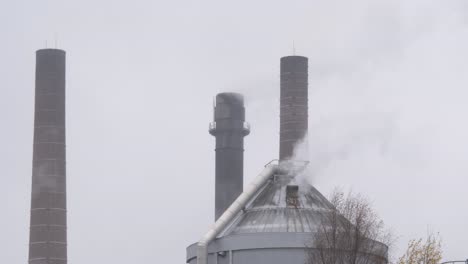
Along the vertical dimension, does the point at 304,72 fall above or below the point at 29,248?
above

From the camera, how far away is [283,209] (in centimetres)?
7500

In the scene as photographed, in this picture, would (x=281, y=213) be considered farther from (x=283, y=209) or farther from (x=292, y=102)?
(x=292, y=102)

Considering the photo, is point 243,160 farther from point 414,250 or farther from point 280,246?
point 414,250

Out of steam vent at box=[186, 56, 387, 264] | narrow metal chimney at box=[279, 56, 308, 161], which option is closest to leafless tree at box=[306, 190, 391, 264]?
steam vent at box=[186, 56, 387, 264]

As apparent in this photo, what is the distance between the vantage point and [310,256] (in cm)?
6412

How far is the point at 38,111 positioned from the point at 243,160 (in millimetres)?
15943

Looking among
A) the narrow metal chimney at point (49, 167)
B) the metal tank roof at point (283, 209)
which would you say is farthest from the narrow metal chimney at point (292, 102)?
the narrow metal chimney at point (49, 167)

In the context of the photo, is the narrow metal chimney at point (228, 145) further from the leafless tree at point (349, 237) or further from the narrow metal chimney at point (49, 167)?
the leafless tree at point (349, 237)

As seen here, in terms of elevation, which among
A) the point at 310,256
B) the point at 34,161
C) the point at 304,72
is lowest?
the point at 310,256

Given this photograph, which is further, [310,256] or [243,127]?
[243,127]

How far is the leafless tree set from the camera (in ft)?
190

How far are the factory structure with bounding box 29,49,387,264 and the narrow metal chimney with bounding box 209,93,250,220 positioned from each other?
69 mm

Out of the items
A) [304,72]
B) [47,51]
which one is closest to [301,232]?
[304,72]

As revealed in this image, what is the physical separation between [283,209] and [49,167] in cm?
1722
